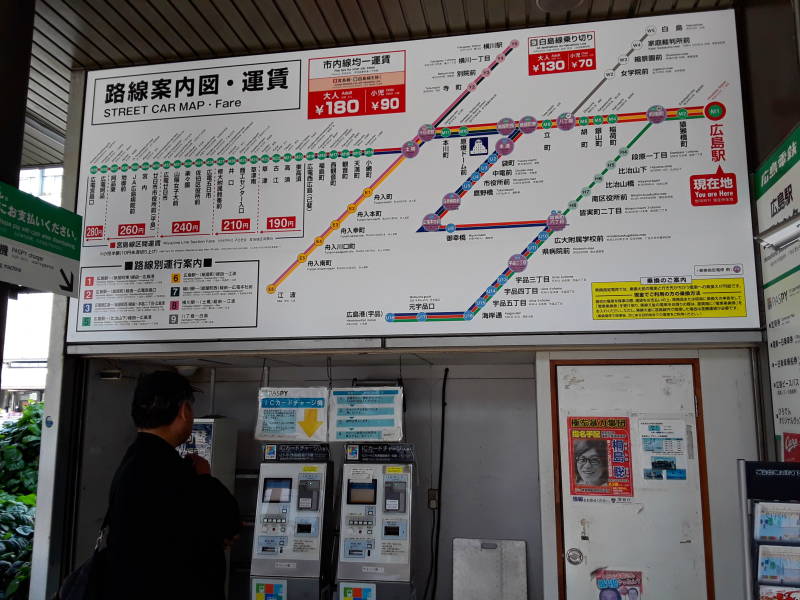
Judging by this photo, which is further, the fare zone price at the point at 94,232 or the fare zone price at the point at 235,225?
the fare zone price at the point at 94,232

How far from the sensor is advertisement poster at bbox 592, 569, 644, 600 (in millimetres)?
3229

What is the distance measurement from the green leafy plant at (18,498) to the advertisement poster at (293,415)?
2.53 metres

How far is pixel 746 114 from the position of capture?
11.1 ft

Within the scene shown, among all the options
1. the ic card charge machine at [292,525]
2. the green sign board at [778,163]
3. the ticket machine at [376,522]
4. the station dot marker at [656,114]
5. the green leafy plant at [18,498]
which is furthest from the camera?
the green leafy plant at [18,498]

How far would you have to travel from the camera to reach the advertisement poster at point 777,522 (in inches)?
90.4

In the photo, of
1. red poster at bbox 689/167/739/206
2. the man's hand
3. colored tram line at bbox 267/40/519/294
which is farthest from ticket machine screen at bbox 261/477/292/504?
red poster at bbox 689/167/739/206

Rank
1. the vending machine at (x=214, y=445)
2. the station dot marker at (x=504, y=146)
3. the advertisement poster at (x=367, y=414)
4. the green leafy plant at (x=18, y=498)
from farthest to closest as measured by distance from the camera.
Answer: the green leafy plant at (x=18, y=498), the vending machine at (x=214, y=445), the advertisement poster at (x=367, y=414), the station dot marker at (x=504, y=146)

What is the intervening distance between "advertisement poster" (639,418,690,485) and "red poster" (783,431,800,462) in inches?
19.4

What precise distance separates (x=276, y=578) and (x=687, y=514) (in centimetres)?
245

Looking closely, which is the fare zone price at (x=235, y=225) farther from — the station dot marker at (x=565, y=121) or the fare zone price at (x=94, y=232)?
the station dot marker at (x=565, y=121)

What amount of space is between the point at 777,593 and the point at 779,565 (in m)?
0.10

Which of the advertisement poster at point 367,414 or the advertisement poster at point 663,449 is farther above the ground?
the advertisement poster at point 367,414

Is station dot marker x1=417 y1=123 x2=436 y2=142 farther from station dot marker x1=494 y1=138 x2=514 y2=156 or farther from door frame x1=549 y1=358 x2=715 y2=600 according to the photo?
door frame x1=549 y1=358 x2=715 y2=600

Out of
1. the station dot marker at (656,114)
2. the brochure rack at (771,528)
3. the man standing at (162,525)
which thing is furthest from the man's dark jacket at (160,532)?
the station dot marker at (656,114)
